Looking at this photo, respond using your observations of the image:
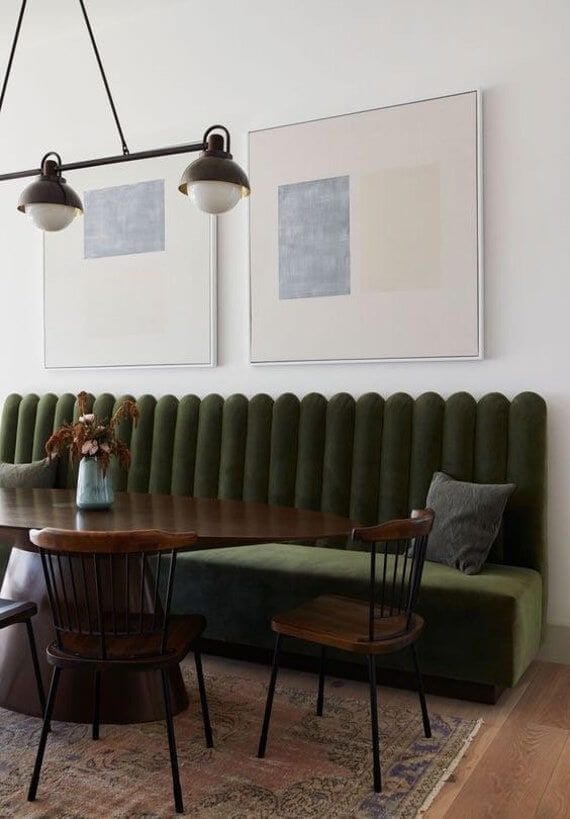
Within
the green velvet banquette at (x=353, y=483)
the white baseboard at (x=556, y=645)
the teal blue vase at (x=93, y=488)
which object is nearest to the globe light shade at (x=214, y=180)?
the teal blue vase at (x=93, y=488)

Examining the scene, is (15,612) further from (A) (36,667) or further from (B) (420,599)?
(B) (420,599)

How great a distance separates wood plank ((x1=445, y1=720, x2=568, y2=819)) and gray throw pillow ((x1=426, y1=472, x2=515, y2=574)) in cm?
68

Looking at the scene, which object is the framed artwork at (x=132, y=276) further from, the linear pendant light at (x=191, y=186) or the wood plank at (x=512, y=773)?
the wood plank at (x=512, y=773)

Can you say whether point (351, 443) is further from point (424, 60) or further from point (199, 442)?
point (424, 60)

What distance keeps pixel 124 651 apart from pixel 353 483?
6.02ft

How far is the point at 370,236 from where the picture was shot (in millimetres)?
4215

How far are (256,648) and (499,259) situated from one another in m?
2.21

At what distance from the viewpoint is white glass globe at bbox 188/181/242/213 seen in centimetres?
291

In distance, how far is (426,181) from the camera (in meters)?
4.06

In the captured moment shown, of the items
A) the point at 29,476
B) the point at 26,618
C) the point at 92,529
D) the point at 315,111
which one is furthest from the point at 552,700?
the point at 315,111

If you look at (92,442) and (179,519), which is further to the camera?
(92,442)

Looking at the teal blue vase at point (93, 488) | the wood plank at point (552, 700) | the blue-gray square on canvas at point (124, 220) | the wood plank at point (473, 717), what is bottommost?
the wood plank at point (552, 700)

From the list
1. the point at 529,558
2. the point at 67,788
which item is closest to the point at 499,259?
the point at 529,558

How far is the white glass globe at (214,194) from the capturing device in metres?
2.91
